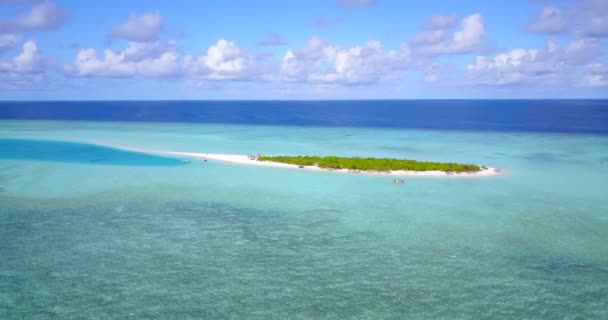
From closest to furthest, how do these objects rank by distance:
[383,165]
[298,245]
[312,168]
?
[298,245] < [383,165] < [312,168]

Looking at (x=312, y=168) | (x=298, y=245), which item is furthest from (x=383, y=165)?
(x=298, y=245)

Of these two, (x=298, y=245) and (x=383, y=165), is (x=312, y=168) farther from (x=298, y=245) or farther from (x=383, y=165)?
(x=298, y=245)

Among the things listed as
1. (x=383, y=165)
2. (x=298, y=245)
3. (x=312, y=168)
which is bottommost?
(x=298, y=245)

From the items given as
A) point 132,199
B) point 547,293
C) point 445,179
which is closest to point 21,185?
point 132,199

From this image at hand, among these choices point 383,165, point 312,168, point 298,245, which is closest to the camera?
point 298,245

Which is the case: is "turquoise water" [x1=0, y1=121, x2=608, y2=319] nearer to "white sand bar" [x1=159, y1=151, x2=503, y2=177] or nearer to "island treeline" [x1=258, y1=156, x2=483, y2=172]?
"white sand bar" [x1=159, y1=151, x2=503, y2=177]

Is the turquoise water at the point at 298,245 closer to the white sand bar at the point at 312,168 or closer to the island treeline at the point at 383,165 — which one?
the white sand bar at the point at 312,168

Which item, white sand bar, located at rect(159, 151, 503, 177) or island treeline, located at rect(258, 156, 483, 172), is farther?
island treeline, located at rect(258, 156, 483, 172)

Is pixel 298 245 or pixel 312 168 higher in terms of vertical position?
pixel 312 168

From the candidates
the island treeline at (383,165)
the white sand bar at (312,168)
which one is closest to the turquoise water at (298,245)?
Result: the white sand bar at (312,168)

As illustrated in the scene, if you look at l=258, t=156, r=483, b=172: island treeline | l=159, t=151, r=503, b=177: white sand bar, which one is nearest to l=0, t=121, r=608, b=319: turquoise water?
l=159, t=151, r=503, b=177: white sand bar
